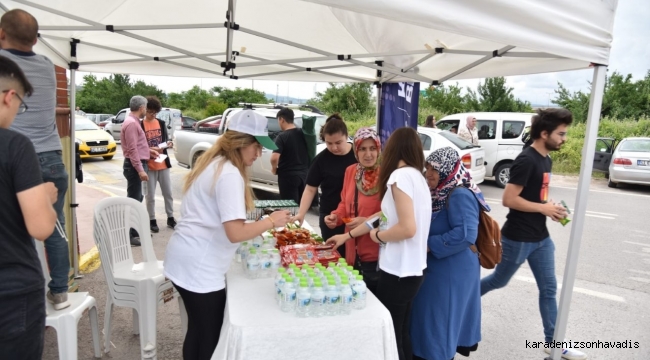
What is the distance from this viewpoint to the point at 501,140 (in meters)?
10.8

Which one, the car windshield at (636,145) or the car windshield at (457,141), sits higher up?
the car windshield at (636,145)

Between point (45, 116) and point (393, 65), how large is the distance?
10.6 feet

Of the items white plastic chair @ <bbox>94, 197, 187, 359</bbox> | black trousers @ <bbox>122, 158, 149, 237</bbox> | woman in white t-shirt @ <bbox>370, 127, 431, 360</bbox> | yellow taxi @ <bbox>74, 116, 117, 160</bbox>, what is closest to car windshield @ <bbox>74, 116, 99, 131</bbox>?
yellow taxi @ <bbox>74, 116, 117, 160</bbox>

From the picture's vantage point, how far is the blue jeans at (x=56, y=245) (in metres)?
2.68

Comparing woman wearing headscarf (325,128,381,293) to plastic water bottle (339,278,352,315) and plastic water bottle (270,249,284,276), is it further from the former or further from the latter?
plastic water bottle (339,278,352,315)

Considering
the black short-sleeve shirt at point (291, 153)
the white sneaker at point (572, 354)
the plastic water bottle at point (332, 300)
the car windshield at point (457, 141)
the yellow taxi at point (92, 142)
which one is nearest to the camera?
the plastic water bottle at point (332, 300)

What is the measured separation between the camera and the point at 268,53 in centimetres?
482

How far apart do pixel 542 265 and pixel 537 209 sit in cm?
46

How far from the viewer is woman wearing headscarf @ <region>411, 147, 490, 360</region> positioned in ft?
8.20

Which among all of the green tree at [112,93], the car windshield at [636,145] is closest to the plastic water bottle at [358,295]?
the car windshield at [636,145]

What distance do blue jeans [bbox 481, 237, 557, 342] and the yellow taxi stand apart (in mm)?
13907

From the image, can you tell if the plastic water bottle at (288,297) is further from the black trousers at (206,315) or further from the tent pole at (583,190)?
the tent pole at (583,190)

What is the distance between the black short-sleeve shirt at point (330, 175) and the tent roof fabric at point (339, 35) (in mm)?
1141

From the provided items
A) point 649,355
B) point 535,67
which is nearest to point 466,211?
point 535,67
